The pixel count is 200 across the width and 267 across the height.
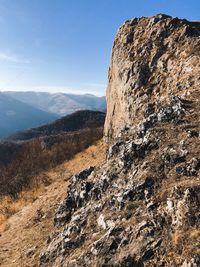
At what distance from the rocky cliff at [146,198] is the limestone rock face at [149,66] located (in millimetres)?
212

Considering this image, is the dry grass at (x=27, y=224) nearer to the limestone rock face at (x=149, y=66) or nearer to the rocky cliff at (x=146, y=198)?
the rocky cliff at (x=146, y=198)

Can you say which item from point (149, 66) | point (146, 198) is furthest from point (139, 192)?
point (149, 66)

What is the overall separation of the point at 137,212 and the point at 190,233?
291 centimetres

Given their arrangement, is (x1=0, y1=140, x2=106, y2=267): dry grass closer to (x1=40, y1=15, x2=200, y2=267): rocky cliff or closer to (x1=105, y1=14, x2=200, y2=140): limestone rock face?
(x1=40, y1=15, x2=200, y2=267): rocky cliff

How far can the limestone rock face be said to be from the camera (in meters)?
24.4

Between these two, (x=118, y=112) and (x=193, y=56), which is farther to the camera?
(x=118, y=112)

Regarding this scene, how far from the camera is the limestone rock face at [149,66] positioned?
2439 centimetres

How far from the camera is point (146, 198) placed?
46.8 ft

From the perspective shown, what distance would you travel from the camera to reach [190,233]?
1144 cm

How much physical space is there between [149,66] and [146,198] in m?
17.1

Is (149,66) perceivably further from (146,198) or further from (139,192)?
(146,198)

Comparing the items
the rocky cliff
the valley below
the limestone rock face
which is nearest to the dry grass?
the valley below

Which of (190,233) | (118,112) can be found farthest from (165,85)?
(190,233)

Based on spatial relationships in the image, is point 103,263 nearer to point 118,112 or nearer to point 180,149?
point 180,149
